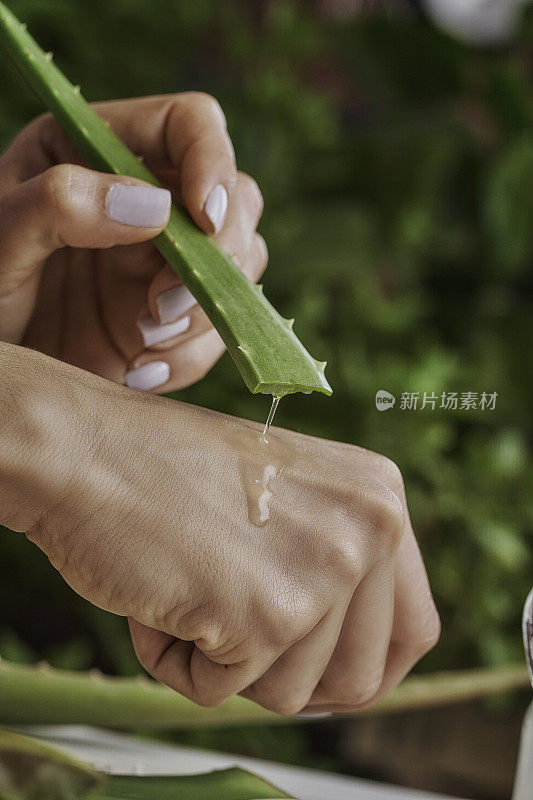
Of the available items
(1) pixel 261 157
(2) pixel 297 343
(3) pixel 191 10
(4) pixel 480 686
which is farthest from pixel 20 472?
(3) pixel 191 10

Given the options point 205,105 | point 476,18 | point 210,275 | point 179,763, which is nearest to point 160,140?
point 205,105

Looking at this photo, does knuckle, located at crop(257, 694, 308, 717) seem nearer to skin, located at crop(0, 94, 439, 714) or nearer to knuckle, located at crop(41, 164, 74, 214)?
skin, located at crop(0, 94, 439, 714)

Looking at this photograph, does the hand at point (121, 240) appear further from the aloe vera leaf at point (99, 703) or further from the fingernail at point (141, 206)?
the aloe vera leaf at point (99, 703)

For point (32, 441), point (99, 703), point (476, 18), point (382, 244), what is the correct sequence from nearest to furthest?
point (32, 441)
point (99, 703)
point (382, 244)
point (476, 18)

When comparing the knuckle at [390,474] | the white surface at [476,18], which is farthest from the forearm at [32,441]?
the white surface at [476,18]

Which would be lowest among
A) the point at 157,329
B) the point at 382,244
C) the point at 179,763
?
the point at 382,244

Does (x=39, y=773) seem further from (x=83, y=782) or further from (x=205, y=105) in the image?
(x=205, y=105)

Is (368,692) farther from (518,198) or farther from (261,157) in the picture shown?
(518,198)

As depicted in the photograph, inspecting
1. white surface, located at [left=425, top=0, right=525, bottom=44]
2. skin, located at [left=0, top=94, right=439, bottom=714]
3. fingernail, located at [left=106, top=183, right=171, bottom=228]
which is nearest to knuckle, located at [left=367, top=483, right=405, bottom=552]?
skin, located at [left=0, top=94, right=439, bottom=714]
